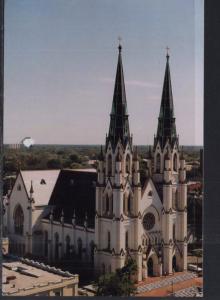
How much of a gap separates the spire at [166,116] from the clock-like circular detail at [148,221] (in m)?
0.33

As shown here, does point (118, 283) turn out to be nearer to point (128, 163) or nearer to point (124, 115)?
point (128, 163)

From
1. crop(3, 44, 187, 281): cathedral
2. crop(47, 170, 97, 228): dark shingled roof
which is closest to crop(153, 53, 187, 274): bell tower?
crop(3, 44, 187, 281): cathedral

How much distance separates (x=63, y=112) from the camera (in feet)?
6.91

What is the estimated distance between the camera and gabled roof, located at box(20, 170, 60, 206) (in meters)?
2.14

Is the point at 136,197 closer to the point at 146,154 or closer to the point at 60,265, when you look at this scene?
the point at 146,154

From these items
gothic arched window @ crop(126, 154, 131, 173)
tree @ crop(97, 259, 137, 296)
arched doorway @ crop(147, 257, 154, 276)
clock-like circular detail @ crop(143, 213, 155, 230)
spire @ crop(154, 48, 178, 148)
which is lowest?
tree @ crop(97, 259, 137, 296)

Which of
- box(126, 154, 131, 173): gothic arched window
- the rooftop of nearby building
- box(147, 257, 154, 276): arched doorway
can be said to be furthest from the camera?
box(126, 154, 131, 173): gothic arched window

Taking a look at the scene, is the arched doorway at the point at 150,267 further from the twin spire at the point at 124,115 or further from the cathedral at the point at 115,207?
the twin spire at the point at 124,115

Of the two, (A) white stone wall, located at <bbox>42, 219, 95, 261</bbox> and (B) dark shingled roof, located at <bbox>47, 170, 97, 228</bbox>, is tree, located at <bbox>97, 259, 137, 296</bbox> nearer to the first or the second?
(A) white stone wall, located at <bbox>42, 219, 95, 261</bbox>

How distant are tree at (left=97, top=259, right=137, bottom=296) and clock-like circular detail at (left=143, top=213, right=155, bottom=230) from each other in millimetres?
190

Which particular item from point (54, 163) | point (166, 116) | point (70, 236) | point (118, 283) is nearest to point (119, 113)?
point (166, 116)

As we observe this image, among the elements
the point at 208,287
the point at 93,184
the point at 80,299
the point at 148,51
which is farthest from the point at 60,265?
the point at 148,51

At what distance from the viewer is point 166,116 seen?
2.11 metres

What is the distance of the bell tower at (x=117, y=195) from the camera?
6.90 feet
